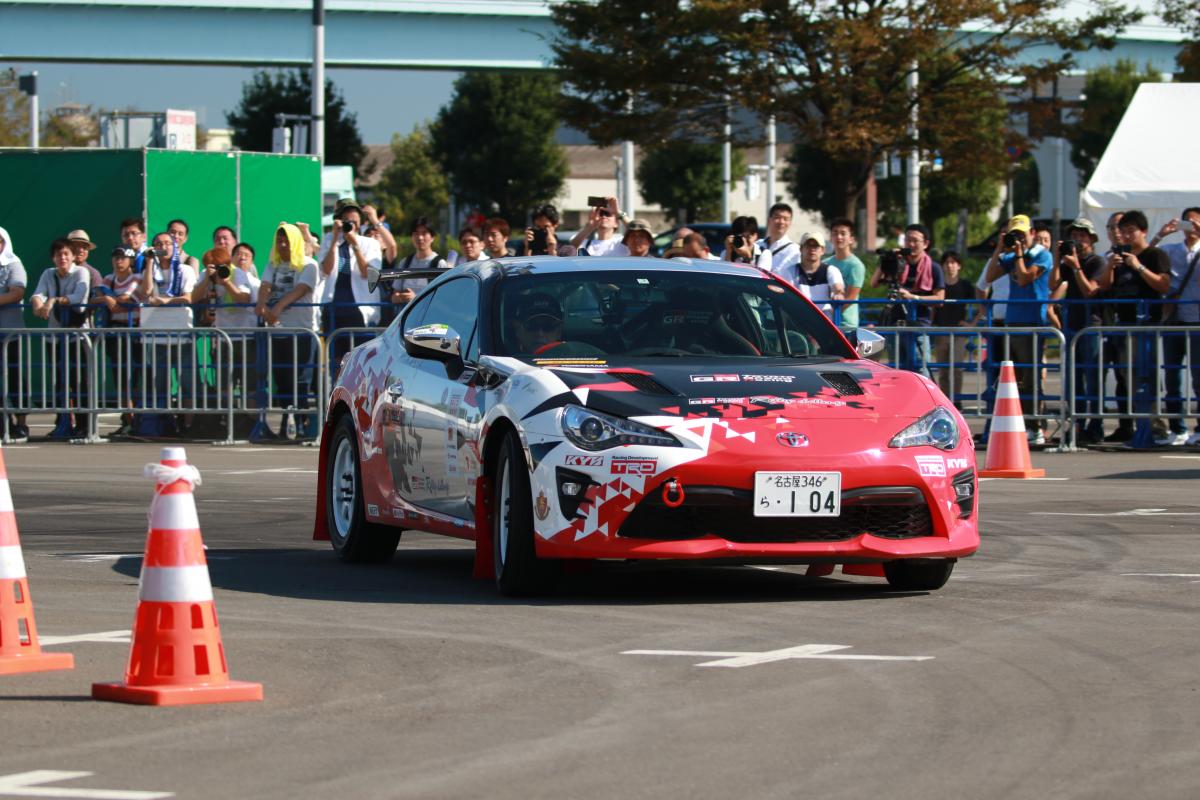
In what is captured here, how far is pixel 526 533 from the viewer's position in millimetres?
9406

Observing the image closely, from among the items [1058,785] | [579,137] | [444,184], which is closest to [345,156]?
[444,184]

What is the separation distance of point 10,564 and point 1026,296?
44.7 ft

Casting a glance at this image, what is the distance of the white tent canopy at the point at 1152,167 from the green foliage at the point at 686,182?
3023 inches

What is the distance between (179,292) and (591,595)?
44.0 ft

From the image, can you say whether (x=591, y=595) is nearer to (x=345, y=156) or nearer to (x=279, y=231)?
(x=279, y=231)

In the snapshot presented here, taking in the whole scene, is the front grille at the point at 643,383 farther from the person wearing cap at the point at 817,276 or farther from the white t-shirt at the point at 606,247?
the person wearing cap at the point at 817,276

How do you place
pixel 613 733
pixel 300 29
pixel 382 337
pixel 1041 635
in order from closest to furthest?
pixel 613 733
pixel 1041 635
pixel 382 337
pixel 300 29

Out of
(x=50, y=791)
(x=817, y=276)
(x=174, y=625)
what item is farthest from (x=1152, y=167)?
(x=50, y=791)

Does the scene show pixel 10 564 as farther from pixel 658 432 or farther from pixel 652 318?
pixel 652 318

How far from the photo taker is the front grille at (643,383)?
31.0 feet

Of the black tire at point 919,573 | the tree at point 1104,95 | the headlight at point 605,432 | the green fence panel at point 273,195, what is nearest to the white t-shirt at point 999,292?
the green fence panel at point 273,195

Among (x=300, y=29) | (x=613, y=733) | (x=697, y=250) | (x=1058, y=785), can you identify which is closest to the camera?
(x=1058, y=785)

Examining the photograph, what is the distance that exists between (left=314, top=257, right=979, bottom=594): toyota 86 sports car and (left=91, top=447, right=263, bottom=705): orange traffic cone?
236 cm

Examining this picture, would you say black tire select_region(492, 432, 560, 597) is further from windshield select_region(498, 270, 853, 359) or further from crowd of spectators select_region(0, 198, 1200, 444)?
crowd of spectators select_region(0, 198, 1200, 444)
